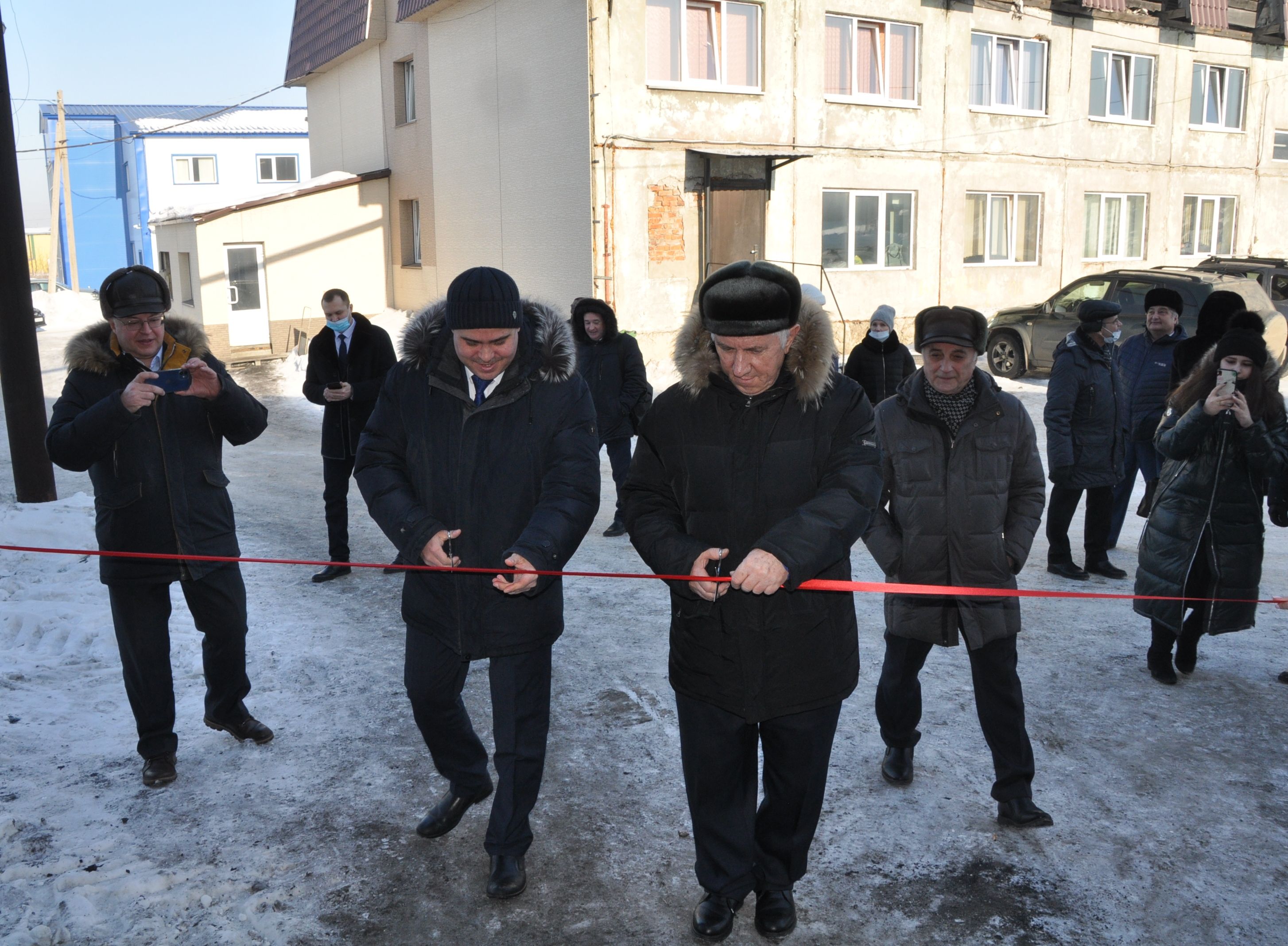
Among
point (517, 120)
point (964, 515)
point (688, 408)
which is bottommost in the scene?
point (964, 515)

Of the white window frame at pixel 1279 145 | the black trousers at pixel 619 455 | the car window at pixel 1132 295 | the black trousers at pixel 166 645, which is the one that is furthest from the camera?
the white window frame at pixel 1279 145

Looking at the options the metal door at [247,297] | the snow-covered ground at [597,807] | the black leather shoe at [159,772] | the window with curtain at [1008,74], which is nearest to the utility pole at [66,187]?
the metal door at [247,297]

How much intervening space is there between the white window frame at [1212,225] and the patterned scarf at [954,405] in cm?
2319

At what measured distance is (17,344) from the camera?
782 cm

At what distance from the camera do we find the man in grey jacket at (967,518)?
384cm

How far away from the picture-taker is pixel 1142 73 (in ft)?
74.2

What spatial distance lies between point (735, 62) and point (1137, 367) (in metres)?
11.4

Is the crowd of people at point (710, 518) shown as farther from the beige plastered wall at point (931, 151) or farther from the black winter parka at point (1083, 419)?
the beige plastered wall at point (931, 151)

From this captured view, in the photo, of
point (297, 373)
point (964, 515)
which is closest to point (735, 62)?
point (297, 373)

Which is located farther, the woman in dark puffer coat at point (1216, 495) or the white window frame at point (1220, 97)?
the white window frame at point (1220, 97)

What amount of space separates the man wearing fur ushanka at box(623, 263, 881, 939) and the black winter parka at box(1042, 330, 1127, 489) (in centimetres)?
424

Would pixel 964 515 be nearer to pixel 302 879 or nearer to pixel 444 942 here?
pixel 444 942

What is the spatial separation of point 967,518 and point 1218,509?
6.13 feet

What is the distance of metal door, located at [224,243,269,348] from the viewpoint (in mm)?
20984
